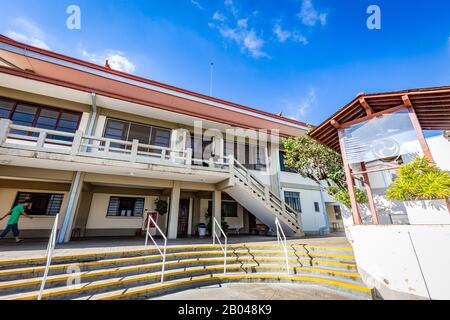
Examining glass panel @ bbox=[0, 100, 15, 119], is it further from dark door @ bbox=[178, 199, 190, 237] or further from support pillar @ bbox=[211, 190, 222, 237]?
support pillar @ bbox=[211, 190, 222, 237]

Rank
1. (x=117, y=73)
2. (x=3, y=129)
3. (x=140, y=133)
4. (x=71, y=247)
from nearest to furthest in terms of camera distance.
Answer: (x=71, y=247) < (x=3, y=129) < (x=117, y=73) < (x=140, y=133)

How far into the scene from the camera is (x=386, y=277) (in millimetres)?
3727

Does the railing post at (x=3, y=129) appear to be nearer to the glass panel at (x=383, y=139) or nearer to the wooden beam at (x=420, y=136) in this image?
the glass panel at (x=383, y=139)

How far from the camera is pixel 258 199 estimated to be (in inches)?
380

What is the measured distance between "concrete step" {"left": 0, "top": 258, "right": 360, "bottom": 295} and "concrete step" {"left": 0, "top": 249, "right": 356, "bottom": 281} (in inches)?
4.3

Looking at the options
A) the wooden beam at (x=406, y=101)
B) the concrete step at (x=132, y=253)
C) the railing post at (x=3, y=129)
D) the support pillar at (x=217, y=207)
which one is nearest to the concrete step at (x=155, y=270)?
the concrete step at (x=132, y=253)

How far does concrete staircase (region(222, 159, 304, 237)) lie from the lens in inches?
379

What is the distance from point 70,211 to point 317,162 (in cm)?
1120

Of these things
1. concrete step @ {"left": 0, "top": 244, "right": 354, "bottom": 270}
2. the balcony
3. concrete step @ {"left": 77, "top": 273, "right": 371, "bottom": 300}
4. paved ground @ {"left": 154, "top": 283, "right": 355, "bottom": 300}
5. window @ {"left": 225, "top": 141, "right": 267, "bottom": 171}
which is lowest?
paved ground @ {"left": 154, "top": 283, "right": 355, "bottom": 300}

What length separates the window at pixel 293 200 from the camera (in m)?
13.2

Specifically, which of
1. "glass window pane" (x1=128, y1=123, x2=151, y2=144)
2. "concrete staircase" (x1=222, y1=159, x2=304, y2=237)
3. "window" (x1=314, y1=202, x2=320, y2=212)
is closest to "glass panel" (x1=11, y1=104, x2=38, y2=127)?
"glass window pane" (x1=128, y1=123, x2=151, y2=144)

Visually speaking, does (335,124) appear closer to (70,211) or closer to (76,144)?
(76,144)

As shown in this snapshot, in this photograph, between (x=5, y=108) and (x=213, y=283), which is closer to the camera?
(x=213, y=283)

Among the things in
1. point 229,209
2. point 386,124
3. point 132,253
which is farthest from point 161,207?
point 386,124
